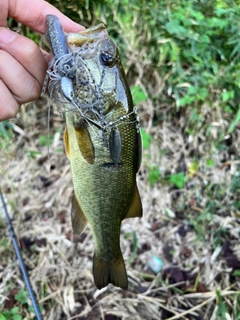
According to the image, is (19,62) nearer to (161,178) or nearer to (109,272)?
(109,272)

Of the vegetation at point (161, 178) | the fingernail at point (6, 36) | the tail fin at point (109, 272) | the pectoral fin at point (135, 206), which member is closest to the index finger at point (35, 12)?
the fingernail at point (6, 36)

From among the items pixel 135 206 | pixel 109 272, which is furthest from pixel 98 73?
pixel 109 272

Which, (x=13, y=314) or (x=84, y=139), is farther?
(x=13, y=314)

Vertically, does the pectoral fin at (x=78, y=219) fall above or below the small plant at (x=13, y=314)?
above

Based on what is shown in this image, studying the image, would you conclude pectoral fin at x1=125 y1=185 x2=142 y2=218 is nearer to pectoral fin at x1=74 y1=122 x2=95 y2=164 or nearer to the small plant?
pectoral fin at x1=74 y1=122 x2=95 y2=164

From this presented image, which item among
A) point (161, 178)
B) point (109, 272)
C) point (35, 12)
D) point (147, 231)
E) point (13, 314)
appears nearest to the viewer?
point (35, 12)

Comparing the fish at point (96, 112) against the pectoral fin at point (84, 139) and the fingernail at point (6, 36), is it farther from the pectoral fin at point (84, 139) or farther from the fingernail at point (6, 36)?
the fingernail at point (6, 36)

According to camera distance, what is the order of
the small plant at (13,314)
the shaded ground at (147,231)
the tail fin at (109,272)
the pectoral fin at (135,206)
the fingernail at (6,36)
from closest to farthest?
1. the fingernail at (6,36)
2. the pectoral fin at (135,206)
3. the tail fin at (109,272)
4. the small plant at (13,314)
5. the shaded ground at (147,231)
